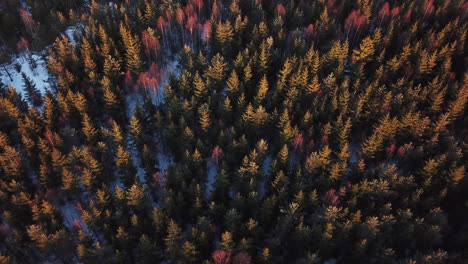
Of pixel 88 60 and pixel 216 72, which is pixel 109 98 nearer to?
pixel 88 60

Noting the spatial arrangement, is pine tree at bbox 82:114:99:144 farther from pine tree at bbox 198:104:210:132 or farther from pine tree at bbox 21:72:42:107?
pine tree at bbox 198:104:210:132

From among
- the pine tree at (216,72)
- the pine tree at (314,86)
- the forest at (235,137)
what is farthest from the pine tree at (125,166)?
the pine tree at (314,86)

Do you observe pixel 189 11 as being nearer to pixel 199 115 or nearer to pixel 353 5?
pixel 199 115

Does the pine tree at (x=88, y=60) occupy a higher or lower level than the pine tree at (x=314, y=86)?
higher

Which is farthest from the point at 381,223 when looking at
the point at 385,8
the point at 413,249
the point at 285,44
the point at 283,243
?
the point at 385,8

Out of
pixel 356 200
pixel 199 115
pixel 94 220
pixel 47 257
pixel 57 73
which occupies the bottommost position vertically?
pixel 356 200

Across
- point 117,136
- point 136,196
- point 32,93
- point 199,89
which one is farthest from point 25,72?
point 136,196

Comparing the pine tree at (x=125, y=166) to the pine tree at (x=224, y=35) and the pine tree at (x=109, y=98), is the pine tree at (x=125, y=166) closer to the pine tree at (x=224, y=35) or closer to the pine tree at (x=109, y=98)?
the pine tree at (x=109, y=98)
